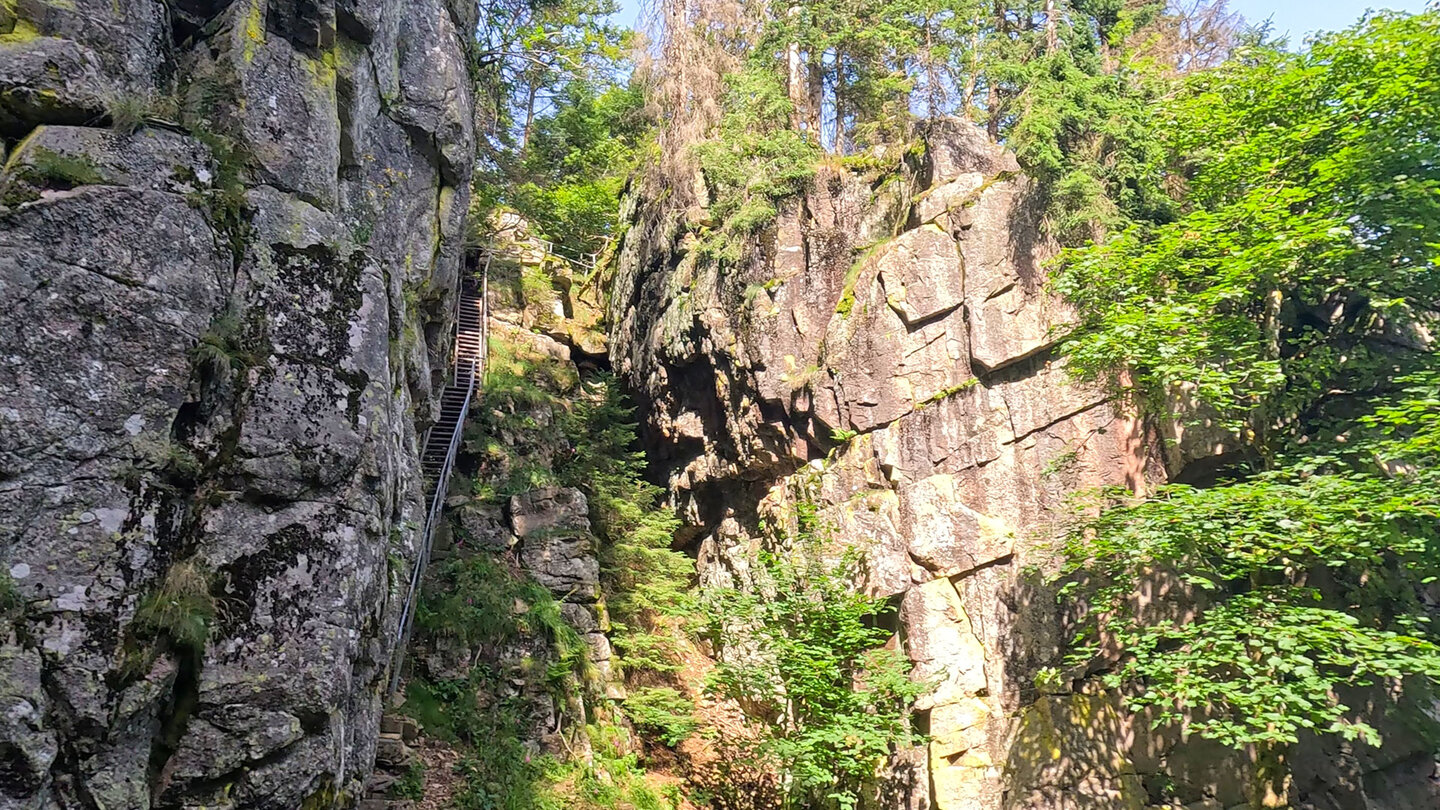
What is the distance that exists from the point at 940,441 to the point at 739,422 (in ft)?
13.7

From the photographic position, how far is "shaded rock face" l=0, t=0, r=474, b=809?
4.21 metres

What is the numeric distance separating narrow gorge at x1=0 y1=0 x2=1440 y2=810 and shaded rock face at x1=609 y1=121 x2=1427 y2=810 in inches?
3.1

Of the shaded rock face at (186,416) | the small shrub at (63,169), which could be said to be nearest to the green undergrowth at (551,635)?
the shaded rock face at (186,416)

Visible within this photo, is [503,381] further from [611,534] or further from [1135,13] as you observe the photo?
[1135,13]

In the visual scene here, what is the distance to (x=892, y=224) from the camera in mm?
14711

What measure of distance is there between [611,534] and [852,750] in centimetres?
621

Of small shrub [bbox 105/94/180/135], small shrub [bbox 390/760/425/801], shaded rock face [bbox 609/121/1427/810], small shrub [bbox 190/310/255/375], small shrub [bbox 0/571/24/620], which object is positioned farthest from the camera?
shaded rock face [bbox 609/121/1427/810]

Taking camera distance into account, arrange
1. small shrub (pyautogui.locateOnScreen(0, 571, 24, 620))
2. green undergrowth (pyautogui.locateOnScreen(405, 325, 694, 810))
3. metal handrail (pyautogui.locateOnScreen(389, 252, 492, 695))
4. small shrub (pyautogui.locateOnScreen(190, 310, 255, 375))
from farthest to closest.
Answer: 1. green undergrowth (pyautogui.locateOnScreen(405, 325, 694, 810))
2. metal handrail (pyautogui.locateOnScreen(389, 252, 492, 695))
3. small shrub (pyautogui.locateOnScreen(190, 310, 255, 375))
4. small shrub (pyautogui.locateOnScreen(0, 571, 24, 620))

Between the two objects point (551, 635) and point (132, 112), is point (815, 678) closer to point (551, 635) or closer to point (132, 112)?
point (551, 635)

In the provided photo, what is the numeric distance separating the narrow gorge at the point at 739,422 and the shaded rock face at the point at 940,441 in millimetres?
78

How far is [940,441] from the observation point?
12.7 m

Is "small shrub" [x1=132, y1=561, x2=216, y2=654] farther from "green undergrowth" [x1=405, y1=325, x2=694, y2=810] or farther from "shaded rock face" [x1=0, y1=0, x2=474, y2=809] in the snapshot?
"green undergrowth" [x1=405, y1=325, x2=694, y2=810]

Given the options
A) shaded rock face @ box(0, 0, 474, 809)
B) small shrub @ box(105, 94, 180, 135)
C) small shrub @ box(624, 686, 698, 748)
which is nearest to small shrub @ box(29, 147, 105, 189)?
shaded rock face @ box(0, 0, 474, 809)

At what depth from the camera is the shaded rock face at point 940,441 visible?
34.9ft
